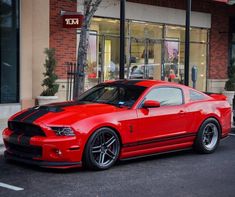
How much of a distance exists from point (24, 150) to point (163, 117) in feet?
8.00

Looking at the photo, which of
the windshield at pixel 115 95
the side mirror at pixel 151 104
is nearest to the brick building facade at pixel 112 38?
the windshield at pixel 115 95

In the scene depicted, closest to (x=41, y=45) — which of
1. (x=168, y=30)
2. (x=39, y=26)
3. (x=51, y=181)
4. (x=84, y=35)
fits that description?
(x=39, y=26)

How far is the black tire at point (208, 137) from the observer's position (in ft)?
29.8

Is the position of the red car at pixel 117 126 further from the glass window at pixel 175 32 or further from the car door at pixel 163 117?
the glass window at pixel 175 32

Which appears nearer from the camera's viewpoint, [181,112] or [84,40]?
[181,112]

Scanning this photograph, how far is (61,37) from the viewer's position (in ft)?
50.0

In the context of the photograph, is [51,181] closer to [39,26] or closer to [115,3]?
[39,26]

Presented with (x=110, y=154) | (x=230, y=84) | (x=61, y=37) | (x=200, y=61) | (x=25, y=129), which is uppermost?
(x=61, y=37)

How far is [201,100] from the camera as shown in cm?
932

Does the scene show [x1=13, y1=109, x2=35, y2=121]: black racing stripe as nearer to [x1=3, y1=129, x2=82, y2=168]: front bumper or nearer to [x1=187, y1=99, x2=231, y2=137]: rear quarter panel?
[x1=3, y1=129, x2=82, y2=168]: front bumper

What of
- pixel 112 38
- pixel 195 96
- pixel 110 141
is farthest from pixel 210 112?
pixel 112 38

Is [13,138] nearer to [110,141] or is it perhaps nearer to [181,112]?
[110,141]

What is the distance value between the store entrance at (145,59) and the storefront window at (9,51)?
5.16m

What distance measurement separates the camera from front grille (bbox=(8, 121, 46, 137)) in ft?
23.9
